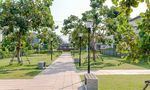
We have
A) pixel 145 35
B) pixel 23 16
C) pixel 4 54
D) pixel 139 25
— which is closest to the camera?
pixel 145 35

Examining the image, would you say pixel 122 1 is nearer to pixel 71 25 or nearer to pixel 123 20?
pixel 123 20

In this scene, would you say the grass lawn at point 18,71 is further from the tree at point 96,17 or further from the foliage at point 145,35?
the foliage at point 145,35

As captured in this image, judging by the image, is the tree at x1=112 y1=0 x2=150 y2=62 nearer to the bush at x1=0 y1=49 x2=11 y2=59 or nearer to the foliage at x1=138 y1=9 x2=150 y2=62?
the foliage at x1=138 y1=9 x2=150 y2=62

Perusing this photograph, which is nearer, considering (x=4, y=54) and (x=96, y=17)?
(x=96, y=17)

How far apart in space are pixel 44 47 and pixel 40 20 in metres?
70.1

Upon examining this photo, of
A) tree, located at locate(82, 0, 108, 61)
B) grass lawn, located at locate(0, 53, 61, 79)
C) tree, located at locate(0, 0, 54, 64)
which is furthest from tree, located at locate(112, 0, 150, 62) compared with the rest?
tree, located at locate(82, 0, 108, 61)

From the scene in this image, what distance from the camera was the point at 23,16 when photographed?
29.0 metres

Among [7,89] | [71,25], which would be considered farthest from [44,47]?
[7,89]

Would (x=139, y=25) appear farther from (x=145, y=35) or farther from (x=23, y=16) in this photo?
(x=23, y=16)

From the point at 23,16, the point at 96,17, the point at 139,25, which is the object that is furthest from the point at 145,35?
the point at 96,17

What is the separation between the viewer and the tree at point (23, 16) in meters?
28.7

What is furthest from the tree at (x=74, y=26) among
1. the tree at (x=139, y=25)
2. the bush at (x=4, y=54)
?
the tree at (x=139, y=25)

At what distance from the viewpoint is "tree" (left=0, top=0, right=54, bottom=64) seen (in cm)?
2871

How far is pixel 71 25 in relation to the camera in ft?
129
